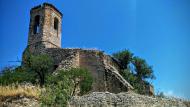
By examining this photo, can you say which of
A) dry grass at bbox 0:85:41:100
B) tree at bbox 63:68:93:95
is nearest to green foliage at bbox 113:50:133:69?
tree at bbox 63:68:93:95

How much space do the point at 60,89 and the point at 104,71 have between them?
52.9ft

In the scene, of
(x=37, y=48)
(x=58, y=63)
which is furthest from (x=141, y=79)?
(x=37, y=48)

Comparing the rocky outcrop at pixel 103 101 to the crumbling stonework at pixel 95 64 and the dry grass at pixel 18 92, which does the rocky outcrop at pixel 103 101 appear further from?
the crumbling stonework at pixel 95 64

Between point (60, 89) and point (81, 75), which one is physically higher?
point (81, 75)

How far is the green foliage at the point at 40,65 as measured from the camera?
1070 inches

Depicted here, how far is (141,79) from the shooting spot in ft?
104

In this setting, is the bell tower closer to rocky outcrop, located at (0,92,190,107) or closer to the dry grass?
the dry grass

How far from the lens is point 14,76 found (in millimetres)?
23969

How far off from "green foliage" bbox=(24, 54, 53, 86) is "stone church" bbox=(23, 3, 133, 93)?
79 cm

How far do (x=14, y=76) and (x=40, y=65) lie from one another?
3.65m

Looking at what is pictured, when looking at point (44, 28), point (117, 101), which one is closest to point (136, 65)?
point (44, 28)

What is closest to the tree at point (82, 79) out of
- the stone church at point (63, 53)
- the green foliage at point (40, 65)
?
the stone church at point (63, 53)

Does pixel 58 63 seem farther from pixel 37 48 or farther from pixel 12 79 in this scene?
pixel 12 79

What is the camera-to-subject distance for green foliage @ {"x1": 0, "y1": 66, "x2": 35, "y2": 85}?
23.1 metres
